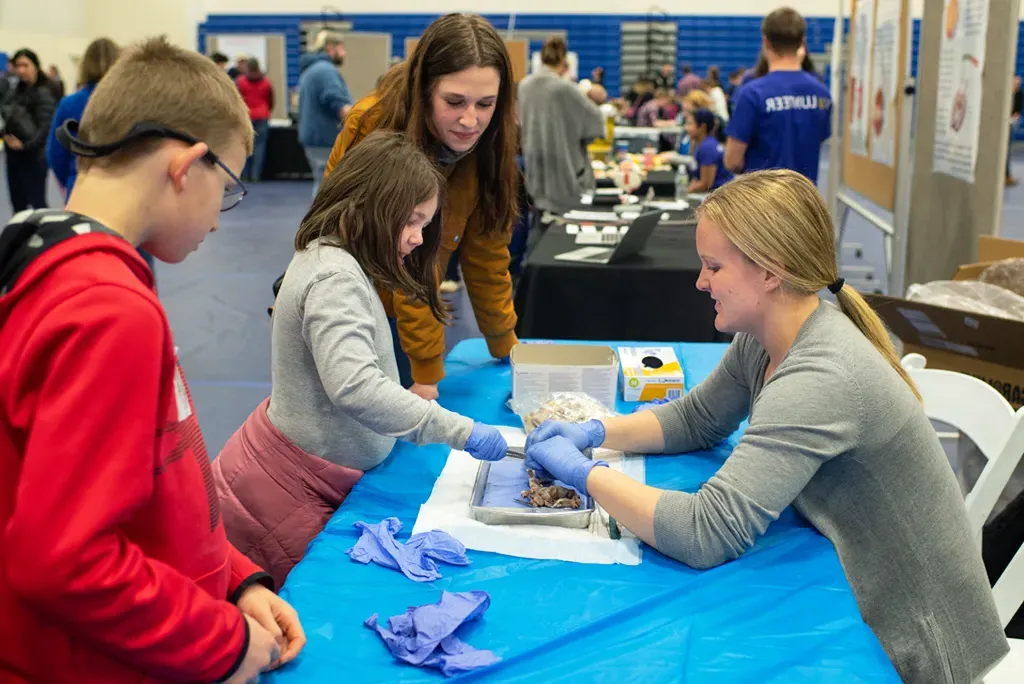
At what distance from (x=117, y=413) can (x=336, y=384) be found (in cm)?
68

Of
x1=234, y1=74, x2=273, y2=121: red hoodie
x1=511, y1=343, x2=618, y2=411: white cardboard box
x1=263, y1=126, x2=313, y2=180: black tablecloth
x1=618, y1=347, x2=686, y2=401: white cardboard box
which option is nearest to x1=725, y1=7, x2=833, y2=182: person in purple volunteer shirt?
x1=618, y1=347, x2=686, y2=401: white cardboard box

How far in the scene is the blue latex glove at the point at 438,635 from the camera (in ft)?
3.48

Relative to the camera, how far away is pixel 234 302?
17.3 feet

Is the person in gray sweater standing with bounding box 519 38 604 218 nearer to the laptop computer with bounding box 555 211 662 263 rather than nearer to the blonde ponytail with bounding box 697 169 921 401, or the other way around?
the laptop computer with bounding box 555 211 662 263

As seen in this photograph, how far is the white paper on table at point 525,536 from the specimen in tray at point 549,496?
0.13 feet

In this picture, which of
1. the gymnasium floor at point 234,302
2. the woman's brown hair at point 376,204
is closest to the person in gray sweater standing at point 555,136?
the gymnasium floor at point 234,302

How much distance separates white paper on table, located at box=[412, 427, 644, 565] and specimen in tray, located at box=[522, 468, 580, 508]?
0.13 ft

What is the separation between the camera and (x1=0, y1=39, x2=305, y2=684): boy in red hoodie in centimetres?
77

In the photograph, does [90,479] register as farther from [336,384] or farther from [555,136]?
[555,136]

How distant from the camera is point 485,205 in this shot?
7.16 feet

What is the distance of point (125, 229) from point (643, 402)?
1.29 m

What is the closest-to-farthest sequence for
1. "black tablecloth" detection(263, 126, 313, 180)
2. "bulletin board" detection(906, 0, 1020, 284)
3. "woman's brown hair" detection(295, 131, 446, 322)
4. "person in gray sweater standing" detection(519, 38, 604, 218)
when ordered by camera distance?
"woman's brown hair" detection(295, 131, 446, 322) < "bulletin board" detection(906, 0, 1020, 284) < "person in gray sweater standing" detection(519, 38, 604, 218) < "black tablecloth" detection(263, 126, 313, 180)

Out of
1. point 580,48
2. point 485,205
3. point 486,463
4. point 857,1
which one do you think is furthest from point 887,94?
point 580,48

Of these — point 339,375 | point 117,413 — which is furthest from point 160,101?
point 339,375
